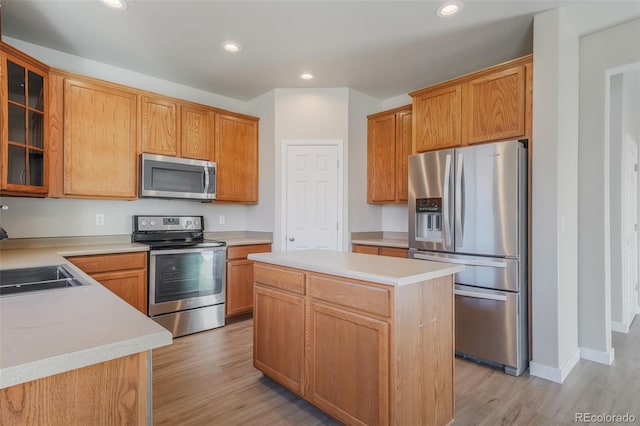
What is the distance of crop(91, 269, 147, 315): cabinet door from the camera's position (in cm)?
284

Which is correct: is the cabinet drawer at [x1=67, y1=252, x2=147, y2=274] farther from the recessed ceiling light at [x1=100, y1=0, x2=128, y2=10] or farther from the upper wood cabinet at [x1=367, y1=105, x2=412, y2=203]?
the upper wood cabinet at [x1=367, y1=105, x2=412, y2=203]

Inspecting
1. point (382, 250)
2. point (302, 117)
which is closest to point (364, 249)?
point (382, 250)

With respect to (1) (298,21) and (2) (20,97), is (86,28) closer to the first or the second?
(2) (20,97)

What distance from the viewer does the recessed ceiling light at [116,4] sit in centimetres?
232

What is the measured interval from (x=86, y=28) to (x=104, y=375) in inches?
118

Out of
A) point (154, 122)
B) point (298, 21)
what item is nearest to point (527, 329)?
point (298, 21)

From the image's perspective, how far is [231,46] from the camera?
296cm

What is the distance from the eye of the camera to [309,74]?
3590 millimetres

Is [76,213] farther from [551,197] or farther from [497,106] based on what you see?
[551,197]

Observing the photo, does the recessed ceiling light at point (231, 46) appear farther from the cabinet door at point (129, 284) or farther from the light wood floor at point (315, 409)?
the light wood floor at point (315, 409)

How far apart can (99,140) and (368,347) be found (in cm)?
299

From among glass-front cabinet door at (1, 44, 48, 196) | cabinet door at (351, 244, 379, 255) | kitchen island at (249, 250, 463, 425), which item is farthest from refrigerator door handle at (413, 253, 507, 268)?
glass-front cabinet door at (1, 44, 48, 196)
